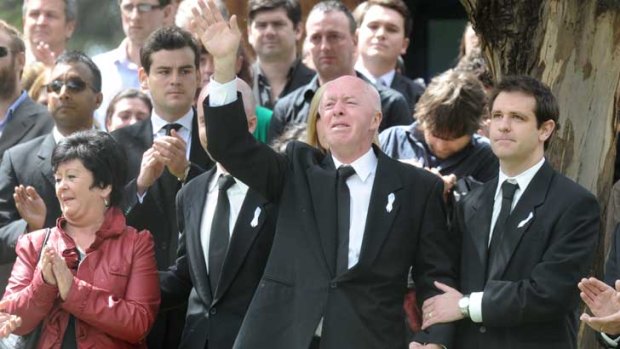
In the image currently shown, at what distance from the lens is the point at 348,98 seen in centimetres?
746

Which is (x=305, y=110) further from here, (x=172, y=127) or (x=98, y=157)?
(x=98, y=157)

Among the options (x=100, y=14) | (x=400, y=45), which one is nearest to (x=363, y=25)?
(x=400, y=45)

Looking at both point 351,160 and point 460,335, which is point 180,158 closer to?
point 351,160

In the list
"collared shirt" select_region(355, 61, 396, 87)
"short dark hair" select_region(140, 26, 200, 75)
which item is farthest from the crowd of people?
"collared shirt" select_region(355, 61, 396, 87)

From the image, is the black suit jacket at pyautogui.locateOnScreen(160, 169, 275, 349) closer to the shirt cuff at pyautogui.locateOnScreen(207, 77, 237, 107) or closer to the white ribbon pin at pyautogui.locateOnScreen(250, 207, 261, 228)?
the white ribbon pin at pyautogui.locateOnScreen(250, 207, 261, 228)

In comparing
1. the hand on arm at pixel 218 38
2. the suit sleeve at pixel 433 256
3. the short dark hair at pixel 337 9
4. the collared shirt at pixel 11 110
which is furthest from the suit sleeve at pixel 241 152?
the short dark hair at pixel 337 9

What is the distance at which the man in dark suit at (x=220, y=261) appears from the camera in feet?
25.3

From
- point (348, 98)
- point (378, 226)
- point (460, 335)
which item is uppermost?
point (348, 98)

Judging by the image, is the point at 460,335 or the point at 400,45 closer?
the point at 460,335

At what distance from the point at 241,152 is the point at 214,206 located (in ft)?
2.54

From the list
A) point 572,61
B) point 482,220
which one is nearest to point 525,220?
point 482,220

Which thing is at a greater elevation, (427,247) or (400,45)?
(400,45)

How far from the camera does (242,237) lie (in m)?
7.75

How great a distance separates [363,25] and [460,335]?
427 centimetres
